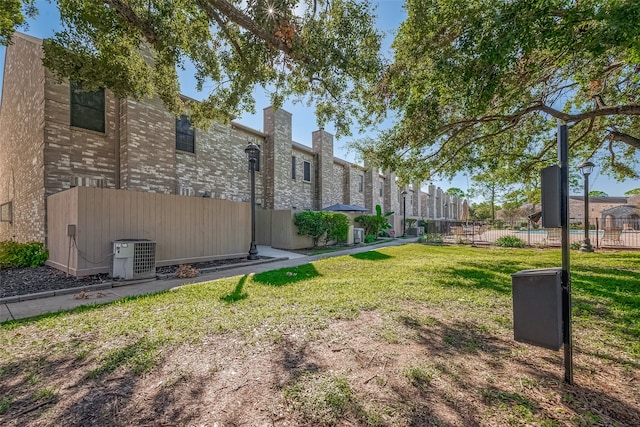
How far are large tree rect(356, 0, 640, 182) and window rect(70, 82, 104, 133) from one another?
31.5 ft

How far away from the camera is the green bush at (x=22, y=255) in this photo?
297 inches

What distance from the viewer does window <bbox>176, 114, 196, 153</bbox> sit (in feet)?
39.9

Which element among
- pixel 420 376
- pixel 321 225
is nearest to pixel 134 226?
pixel 420 376

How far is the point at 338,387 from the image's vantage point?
7.30 ft

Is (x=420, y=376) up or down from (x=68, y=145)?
down

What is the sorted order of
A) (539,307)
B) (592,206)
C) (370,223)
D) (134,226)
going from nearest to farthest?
(539,307), (134,226), (370,223), (592,206)

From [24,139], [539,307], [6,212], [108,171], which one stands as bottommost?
[539,307]

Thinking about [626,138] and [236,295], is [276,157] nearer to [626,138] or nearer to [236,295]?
[236,295]

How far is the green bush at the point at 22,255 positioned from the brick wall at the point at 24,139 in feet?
1.94

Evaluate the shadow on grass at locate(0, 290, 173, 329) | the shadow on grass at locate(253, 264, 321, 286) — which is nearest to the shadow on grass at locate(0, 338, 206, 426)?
the shadow on grass at locate(0, 290, 173, 329)

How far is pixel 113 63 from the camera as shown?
6.31m

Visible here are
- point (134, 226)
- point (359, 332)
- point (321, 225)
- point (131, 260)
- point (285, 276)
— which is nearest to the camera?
point (359, 332)

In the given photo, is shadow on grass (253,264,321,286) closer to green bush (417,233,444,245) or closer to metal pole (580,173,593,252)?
green bush (417,233,444,245)

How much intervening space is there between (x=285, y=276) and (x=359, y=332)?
3689 mm
